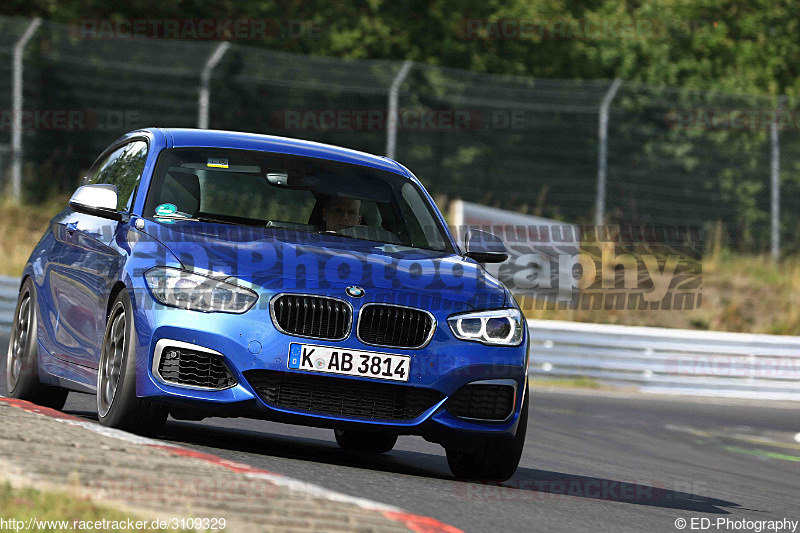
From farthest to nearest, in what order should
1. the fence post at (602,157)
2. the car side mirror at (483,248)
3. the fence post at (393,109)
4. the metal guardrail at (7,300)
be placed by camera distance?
the fence post at (602,157)
the fence post at (393,109)
the metal guardrail at (7,300)
the car side mirror at (483,248)

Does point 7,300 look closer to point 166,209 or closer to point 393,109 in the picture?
point 393,109

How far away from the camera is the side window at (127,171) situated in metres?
8.10

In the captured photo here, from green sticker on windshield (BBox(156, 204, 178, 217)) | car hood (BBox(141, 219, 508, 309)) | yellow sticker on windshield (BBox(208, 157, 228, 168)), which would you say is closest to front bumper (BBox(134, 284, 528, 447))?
car hood (BBox(141, 219, 508, 309))

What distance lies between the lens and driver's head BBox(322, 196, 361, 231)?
8141 mm

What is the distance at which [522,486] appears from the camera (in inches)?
305

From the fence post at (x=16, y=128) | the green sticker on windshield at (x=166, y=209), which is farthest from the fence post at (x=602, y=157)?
the green sticker on windshield at (x=166, y=209)

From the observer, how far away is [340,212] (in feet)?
A: 27.0

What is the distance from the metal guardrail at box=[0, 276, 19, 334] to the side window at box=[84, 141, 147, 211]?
7834 mm

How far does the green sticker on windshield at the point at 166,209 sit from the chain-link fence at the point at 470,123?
14.7 m

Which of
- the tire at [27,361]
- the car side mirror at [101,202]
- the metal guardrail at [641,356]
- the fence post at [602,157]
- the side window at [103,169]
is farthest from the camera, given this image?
the fence post at [602,157]

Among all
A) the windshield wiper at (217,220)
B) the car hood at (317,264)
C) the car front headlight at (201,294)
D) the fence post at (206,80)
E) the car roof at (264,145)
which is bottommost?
the car front headlight at (201,294)

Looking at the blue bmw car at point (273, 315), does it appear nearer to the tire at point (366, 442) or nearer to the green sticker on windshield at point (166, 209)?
the green sticker on windshield at point (166, 209)

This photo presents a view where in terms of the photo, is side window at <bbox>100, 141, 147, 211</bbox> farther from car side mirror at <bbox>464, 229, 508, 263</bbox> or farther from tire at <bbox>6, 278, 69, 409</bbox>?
car side mirror at <bbox>464, 229, 508, 263</bbox>

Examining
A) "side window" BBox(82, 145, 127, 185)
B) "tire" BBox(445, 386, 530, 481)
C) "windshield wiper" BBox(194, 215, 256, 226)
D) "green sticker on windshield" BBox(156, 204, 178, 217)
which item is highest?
"side window" BBox(82, 145, 127, 185)
